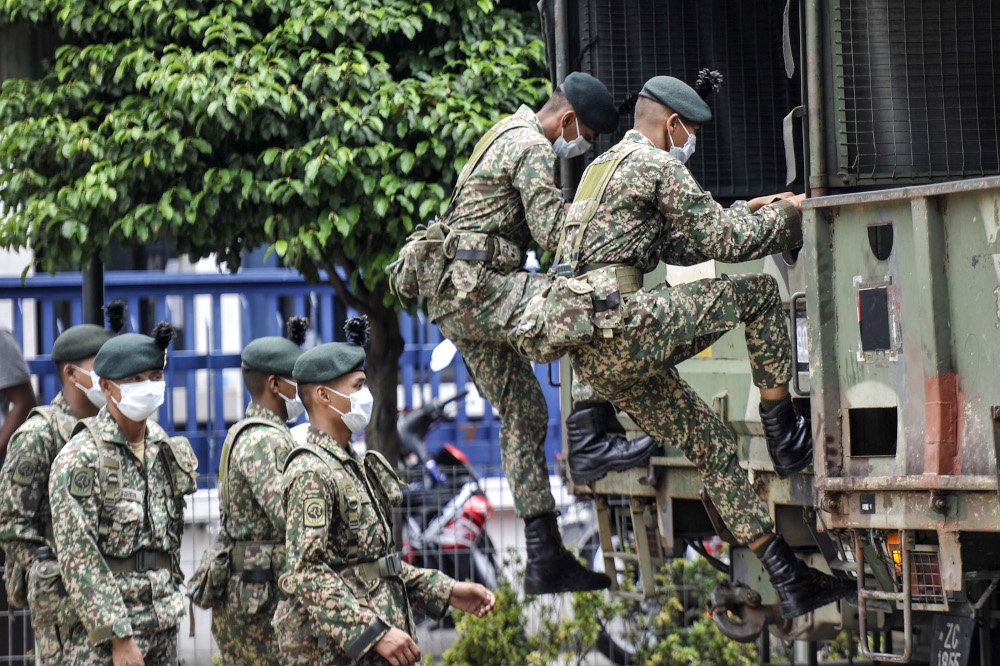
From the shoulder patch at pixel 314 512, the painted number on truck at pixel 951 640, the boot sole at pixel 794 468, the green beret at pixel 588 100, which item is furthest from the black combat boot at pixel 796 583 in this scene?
the green beret at pixel 588 100

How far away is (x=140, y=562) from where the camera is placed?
5.30 meters

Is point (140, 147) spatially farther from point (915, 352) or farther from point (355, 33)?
point (915, 352)

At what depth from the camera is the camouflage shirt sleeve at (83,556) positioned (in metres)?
5.00

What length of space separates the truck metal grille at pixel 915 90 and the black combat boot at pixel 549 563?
6.45 feet

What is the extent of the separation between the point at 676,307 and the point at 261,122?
10.7ft

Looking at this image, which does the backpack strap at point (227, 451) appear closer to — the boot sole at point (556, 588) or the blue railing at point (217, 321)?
the boot sole at point (556, 588)

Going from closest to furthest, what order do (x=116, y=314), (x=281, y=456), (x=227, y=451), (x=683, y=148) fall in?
(x=683, y=148), (x=281, y=456), (x=227, y=451), (x=116, y=314)

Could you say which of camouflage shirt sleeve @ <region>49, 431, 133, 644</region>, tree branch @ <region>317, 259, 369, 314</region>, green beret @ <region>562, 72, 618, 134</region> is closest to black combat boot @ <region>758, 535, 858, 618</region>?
green beret @ <region>562, 72, 618, 134</region>

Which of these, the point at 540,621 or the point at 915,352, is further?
the point at 540,621

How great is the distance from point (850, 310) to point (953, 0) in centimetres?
125

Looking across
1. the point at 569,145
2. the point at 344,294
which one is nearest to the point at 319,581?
the point at 569,145

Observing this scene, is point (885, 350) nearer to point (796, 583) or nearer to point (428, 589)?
point (796, 583)

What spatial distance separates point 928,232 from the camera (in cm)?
420

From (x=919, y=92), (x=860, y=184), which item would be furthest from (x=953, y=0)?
(x=860, y=184)
